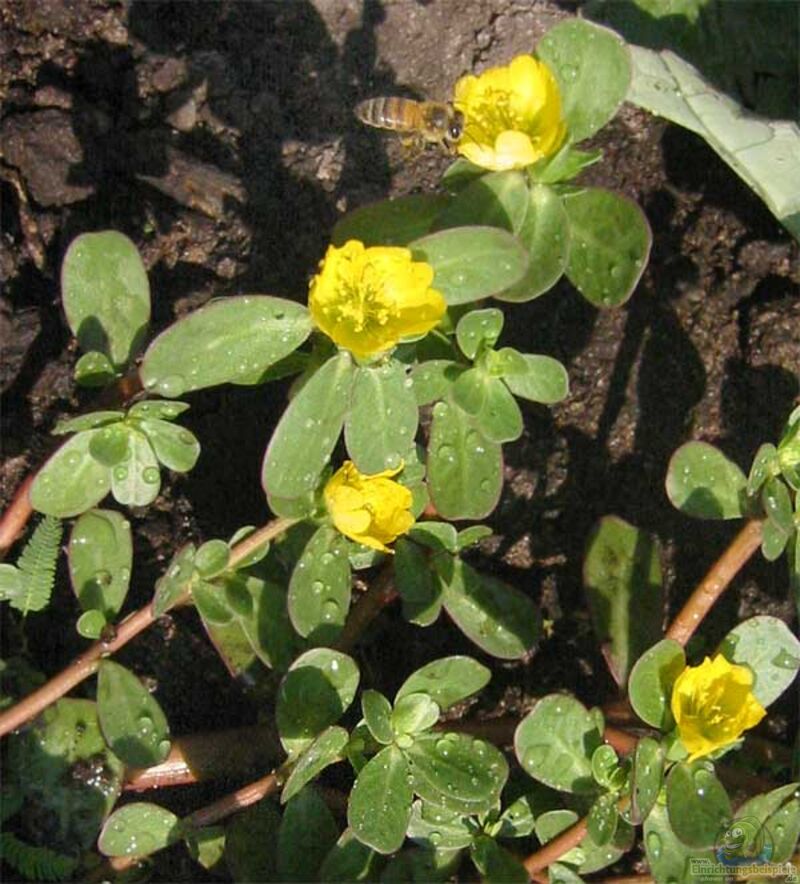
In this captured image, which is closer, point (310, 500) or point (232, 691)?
point (310, 500)

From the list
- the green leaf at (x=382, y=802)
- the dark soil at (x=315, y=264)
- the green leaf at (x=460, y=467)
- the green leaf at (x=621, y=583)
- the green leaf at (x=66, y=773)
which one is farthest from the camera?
the dark soil at (x=315, y=264)

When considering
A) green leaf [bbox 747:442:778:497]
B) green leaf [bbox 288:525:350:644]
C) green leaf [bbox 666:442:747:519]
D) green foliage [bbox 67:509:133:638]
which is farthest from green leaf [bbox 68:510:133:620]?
green leaf [bbox 747:442:778:497]

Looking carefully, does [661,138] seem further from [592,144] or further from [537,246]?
[537,246]

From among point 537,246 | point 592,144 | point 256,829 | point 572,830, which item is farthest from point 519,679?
point 592,144

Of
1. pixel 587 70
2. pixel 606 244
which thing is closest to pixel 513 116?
pixel 587 70

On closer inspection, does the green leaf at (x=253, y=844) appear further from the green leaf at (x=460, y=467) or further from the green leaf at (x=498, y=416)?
the green leaf at (x=498, y=416)

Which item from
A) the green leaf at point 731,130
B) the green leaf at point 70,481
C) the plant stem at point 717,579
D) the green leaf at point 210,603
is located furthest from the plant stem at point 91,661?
the green leaf at point 731,130
